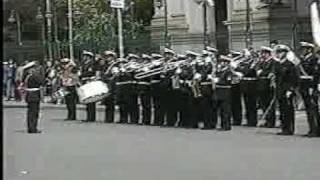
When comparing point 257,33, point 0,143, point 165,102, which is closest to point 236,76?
point 165,102

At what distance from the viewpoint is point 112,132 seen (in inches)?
717

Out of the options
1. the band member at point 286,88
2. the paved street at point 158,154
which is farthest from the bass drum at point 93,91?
the band member at point 286,88

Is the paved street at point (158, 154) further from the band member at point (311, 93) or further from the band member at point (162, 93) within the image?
the band member at point (162, 93)

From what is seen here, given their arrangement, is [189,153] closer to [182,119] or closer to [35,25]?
[182,119]

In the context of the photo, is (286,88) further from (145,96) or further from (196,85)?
(145,96)

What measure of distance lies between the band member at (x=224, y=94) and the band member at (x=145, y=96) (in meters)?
2.18

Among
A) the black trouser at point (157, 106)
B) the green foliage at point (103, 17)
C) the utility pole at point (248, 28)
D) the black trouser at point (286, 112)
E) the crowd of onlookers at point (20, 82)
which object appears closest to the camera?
the black trouser at point (286, 112)

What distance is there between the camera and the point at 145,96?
20.1 metres

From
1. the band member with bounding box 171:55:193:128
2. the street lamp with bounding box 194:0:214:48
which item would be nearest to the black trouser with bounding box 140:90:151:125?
the band member with bounding box 171:55:193:128

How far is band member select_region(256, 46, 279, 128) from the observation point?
58.7 ft

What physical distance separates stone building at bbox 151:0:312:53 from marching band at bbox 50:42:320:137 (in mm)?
10691

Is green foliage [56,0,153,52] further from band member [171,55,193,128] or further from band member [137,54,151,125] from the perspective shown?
band member [171,55,193,128]

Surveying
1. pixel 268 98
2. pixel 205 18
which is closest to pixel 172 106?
pixel 268 98

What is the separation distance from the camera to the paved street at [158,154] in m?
10.8
